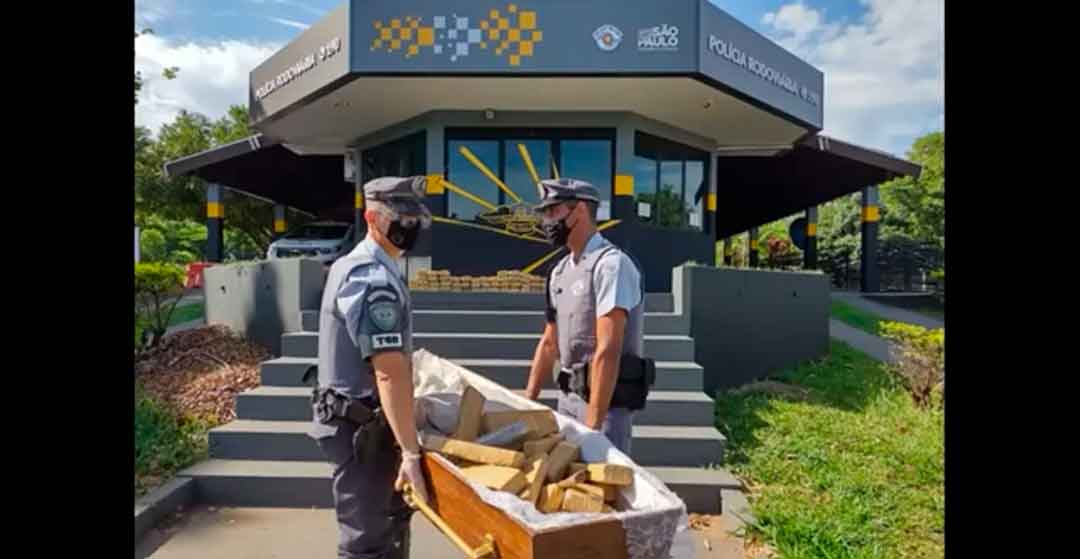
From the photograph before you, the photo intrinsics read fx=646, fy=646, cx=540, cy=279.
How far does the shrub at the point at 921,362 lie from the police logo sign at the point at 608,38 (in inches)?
180

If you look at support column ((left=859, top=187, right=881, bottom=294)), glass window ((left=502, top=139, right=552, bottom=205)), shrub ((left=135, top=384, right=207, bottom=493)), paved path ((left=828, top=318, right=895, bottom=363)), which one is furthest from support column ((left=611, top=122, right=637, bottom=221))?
support column ((left=859, top=187, right=881, bottom=294))

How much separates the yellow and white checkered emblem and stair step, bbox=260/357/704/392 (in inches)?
161

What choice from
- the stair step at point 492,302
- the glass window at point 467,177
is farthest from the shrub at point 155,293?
the glass window at point 467,177

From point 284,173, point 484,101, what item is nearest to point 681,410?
point 484,101

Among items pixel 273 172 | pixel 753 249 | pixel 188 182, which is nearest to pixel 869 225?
pixel 753 249

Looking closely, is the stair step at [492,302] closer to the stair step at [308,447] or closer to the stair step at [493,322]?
the stair step at [493,322]

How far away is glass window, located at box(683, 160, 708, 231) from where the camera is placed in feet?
36.7

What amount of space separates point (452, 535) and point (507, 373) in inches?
135

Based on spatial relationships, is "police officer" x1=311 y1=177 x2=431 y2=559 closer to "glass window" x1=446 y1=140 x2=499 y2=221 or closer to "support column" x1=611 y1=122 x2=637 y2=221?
"glass window" x1=446 y1=140 x2=499 y2=221

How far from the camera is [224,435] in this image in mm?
4762

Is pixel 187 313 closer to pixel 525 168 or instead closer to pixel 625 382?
pixel 525 168

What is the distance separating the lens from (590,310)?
10.00 feet
